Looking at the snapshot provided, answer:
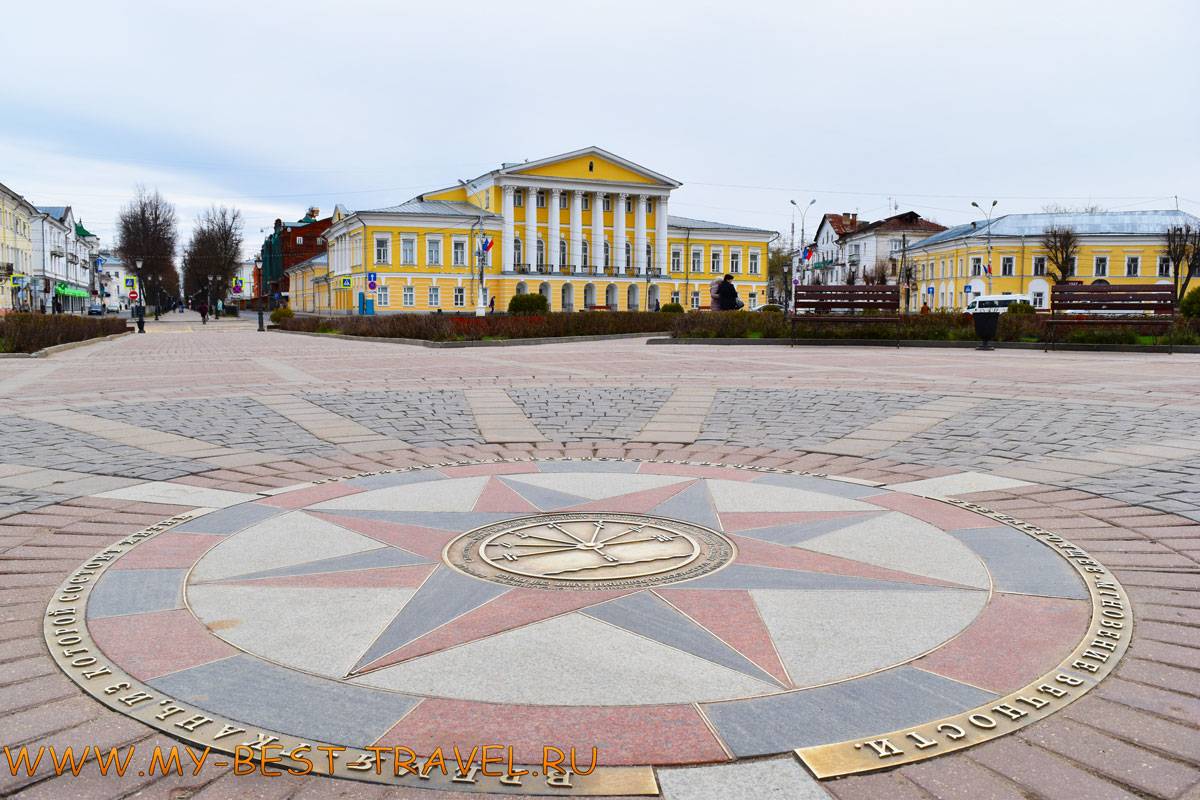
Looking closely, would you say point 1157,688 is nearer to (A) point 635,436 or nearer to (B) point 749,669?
(B) point 749,669

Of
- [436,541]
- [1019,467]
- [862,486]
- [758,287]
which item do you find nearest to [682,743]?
[436,541]

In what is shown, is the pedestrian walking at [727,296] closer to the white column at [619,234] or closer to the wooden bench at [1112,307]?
the wooden bench at [1112,307]

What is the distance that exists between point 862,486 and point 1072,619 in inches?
97.0

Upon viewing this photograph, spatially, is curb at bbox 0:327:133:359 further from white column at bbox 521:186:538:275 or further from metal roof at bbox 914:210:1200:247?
metal roof at bbox 914:210:1200:247

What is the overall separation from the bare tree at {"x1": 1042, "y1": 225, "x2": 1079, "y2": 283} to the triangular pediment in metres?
33.9

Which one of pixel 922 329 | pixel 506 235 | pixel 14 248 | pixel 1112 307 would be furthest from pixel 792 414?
pixel 14 248

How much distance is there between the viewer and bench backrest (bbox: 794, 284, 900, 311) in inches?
864

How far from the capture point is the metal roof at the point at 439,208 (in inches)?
3022

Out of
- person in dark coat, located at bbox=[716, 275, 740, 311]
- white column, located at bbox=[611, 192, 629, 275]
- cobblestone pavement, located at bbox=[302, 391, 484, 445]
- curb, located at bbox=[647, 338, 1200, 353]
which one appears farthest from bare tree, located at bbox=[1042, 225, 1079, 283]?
cobblestone pavement, located at bbox=[302, 391, 484, 445]

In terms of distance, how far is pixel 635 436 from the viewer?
809 cm

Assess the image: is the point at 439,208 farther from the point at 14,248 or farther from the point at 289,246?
the point at 289,246

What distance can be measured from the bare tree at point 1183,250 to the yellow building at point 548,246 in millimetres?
35248

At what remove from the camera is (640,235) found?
284 feet

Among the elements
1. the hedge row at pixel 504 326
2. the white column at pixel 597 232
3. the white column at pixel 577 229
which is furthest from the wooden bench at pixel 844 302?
the white column at pixel 597 232
